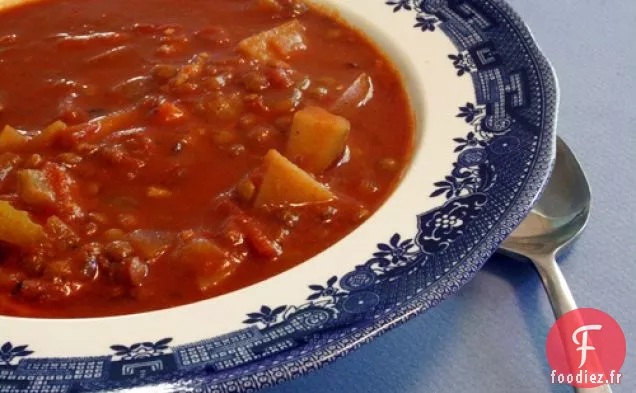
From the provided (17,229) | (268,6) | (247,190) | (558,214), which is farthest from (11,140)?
(558,214)

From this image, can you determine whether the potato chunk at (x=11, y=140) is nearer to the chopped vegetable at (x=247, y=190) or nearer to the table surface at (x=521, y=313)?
the chopped vegetable at (x=247, y=190)

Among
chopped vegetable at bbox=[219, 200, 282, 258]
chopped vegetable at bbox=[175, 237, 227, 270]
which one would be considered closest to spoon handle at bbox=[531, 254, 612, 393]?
chopped vegetable at bbox=[219, 200, 282, 258]

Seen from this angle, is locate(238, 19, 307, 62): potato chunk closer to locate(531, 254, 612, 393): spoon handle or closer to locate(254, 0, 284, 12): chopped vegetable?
locate(254, 0, 284, 12): chopped vegetable

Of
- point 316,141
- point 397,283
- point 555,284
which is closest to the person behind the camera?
point 397,283

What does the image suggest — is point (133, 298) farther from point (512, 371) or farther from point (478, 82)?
point (478, 82)

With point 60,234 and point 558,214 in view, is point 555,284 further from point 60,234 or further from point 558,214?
point 60,234

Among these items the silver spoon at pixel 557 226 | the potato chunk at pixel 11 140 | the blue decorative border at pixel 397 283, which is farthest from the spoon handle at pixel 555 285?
the potato chunk at pixel 11 140

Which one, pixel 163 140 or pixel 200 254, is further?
pixel 163 140

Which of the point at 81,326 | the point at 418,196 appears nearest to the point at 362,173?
the point at 418,196

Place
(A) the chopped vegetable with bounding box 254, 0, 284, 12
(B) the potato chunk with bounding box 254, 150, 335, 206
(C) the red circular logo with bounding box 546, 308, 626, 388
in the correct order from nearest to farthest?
(C) the red circular logo with bounding box 546, 308, 626, 388 → (B) the potato chunk with bounding box 254, 150, 335, 206 → (A) the chopped vegetable with bounding box 254, 0, 284, 12
